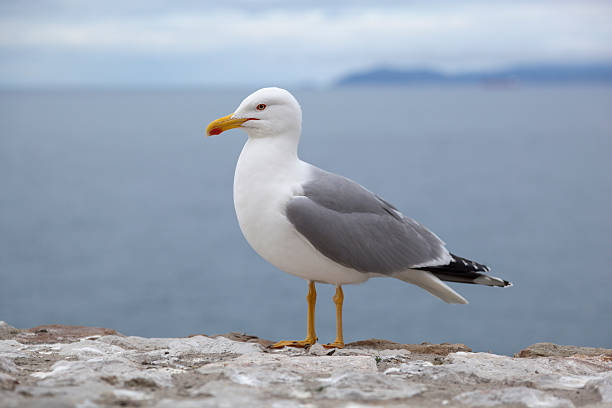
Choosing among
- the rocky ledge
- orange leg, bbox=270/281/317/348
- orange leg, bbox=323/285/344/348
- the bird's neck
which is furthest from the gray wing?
the rocky ledge

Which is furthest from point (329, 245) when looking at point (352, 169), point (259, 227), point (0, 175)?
point (0, 175)

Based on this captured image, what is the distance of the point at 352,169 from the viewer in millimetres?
73625

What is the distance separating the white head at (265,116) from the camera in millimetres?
6730

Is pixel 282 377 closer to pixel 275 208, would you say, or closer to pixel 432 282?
pixel 275 208

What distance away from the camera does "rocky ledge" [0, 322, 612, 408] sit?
14.0 ft

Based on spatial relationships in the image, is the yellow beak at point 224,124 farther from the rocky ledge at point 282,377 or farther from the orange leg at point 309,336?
the rocky ledge at point 282,377

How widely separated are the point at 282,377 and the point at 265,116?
2.70 metres

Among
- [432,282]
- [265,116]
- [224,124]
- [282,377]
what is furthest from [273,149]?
[282,377]

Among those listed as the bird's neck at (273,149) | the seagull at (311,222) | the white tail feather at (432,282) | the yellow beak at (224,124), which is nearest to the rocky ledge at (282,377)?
the white tail feather at (432,282)

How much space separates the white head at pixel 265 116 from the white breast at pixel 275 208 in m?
0.12

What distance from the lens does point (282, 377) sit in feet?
15.7

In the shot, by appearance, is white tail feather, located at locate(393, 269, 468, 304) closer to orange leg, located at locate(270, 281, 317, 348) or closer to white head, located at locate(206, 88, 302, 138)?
orange leg, located at locate(270, 281, 317, 348)

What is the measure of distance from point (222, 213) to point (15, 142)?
276ft

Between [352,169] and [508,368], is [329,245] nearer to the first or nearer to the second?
[508,368]
